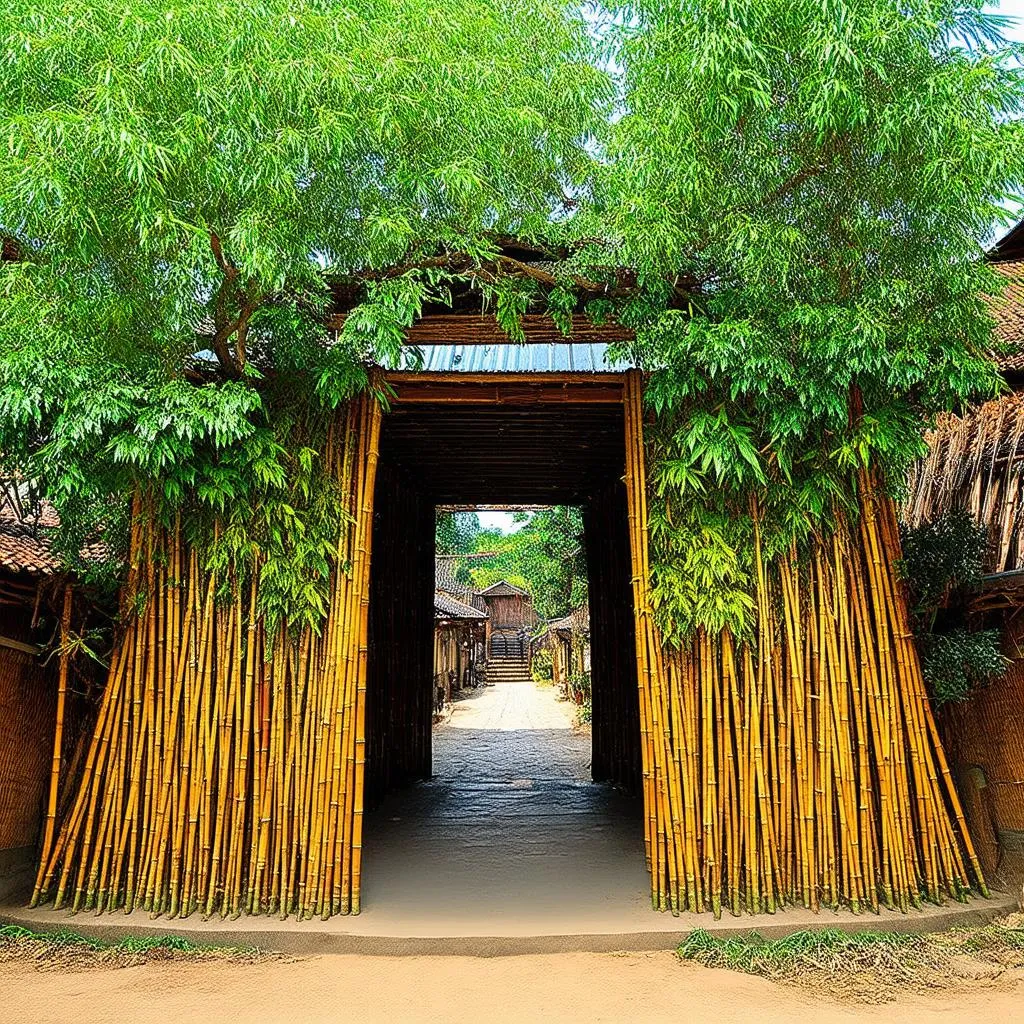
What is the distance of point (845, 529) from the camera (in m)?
3.76

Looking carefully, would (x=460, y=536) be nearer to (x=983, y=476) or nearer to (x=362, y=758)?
(x=983, y=476)

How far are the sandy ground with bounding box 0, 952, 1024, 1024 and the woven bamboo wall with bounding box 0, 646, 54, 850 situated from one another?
0.84m

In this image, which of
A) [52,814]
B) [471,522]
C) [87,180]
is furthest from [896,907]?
[471,522]

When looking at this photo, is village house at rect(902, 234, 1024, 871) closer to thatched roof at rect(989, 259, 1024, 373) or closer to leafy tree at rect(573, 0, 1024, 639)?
thatched roof at rect(989, 259, 1024, 373)

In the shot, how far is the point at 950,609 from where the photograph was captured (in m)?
3.99

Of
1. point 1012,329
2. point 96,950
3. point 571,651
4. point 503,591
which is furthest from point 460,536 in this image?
point 96,950

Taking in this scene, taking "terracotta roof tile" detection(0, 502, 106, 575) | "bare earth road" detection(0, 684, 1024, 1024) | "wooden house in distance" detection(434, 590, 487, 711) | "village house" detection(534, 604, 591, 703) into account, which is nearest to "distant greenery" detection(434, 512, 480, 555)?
"wooden house in distance" detection(434, 590, 487, 711)

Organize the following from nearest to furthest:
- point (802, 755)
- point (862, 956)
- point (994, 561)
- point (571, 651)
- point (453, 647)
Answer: point (862, 956), point (802, 755), point (994, 561), point (571, 651), point (453, 647)

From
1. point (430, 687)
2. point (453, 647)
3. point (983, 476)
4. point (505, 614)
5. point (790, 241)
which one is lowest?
point (430, 687)

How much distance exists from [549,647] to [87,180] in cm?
2121

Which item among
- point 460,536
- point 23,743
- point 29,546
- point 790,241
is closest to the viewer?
point 790,241

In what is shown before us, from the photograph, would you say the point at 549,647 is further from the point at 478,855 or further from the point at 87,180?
the point at 87,180

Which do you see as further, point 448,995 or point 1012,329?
point 1012,329

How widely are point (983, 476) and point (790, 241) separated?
2554 mm
